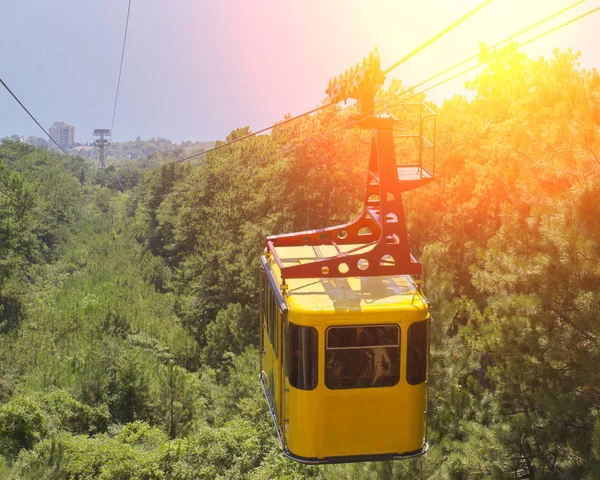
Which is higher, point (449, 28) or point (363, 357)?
point (449, 28)

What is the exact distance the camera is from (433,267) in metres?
12.6

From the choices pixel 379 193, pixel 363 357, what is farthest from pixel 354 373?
pixel 379 193

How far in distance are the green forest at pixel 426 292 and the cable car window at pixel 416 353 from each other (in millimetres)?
2051

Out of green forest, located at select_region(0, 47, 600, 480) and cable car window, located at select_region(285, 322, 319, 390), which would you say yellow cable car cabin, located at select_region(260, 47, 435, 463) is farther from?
green forest, located at select_region(0, 47, 600, 480)

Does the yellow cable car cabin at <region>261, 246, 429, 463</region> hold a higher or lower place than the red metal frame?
lower

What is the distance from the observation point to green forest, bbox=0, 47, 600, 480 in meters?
8.60

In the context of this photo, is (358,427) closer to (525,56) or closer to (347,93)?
(347,93)

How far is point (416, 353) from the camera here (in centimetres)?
696

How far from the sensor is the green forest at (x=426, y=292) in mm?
8602

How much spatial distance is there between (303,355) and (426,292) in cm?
609

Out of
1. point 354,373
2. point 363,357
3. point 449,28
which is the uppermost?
point 449,28

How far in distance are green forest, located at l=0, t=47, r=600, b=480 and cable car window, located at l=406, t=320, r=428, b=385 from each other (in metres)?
2.05

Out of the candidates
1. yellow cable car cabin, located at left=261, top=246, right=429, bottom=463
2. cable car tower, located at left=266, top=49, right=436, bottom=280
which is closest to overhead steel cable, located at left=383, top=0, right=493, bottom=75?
cable car tower, located at left=266, top=49, right=436, bottom=280

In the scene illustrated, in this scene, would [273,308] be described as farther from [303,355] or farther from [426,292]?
[426,292]
